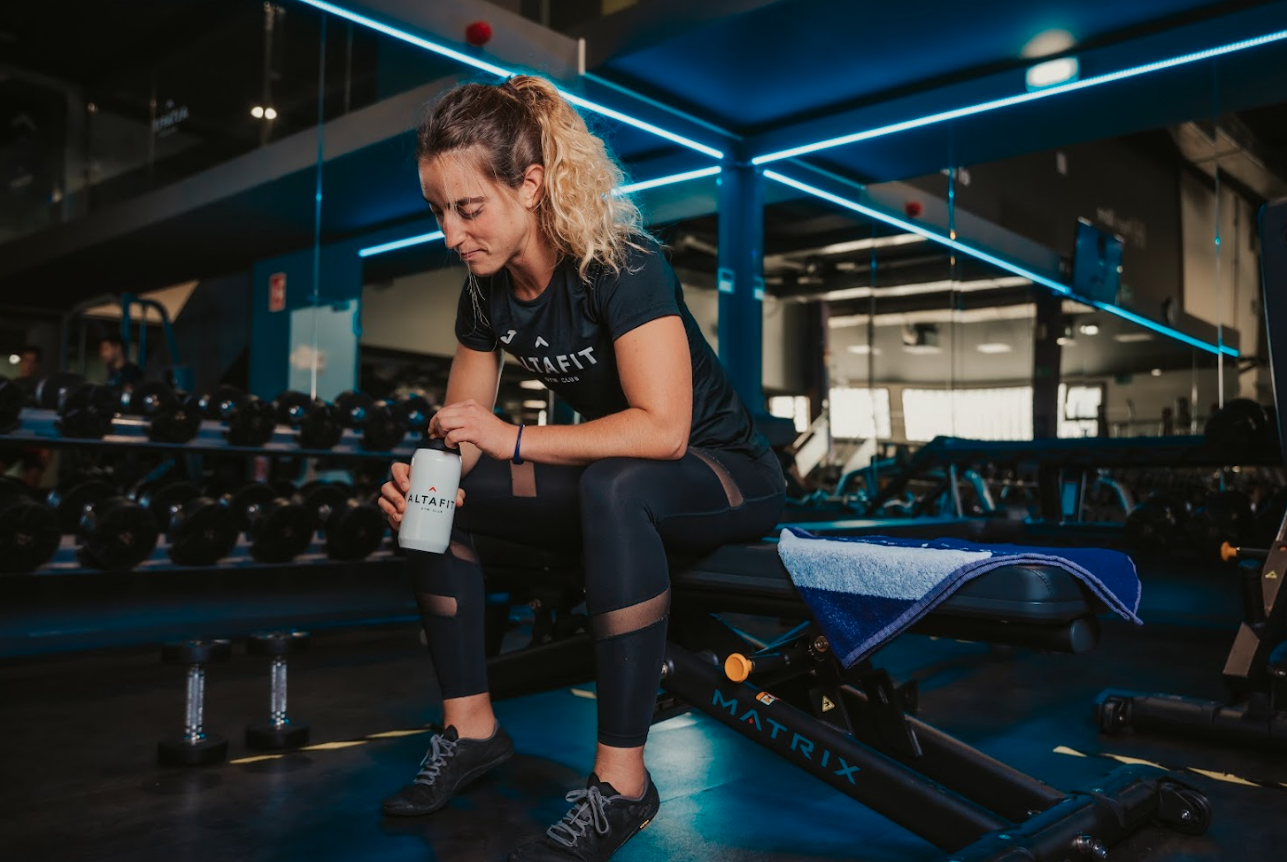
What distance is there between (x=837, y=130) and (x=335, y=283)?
274 cm

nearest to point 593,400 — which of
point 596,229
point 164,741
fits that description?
point 596,229

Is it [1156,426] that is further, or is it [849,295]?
[849,295]

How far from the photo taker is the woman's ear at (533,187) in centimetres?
132

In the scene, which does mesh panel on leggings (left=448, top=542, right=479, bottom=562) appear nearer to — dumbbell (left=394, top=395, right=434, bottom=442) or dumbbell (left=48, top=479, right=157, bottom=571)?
dumbbell (left=48, top=479, right=157, bottom=571)

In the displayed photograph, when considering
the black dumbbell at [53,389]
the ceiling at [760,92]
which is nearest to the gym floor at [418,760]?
the black dumbbell at [53,389]

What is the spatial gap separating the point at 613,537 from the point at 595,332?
1.03 ft

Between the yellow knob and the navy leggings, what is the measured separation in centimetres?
11

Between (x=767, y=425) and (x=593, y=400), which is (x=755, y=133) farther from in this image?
(x=593, y=400)

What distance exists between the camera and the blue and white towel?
1.11 meters

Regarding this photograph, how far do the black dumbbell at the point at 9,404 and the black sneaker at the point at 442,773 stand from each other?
2.22 metres

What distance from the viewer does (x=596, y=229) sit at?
133cm

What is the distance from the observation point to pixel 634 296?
129 centimetres

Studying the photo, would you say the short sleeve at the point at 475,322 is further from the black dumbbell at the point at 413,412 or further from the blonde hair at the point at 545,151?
the black dumbbell at the point at 413,412

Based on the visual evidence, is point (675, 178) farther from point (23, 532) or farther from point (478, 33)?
point (23, 532)
